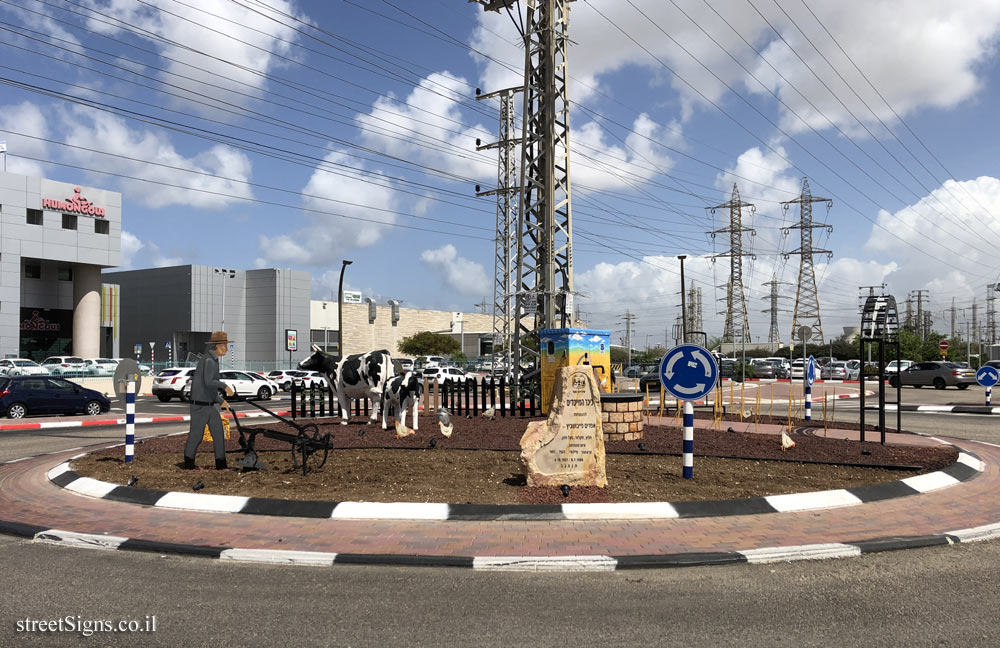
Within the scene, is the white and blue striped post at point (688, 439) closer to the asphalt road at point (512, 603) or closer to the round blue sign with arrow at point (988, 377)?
the asphalt road at point (512, 603)

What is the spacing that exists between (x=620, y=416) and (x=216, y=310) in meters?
77.3

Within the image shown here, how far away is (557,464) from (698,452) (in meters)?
3.45

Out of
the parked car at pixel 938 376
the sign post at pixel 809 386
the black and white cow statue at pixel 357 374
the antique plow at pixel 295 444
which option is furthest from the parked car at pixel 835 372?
the antique plow at pixel 295 444

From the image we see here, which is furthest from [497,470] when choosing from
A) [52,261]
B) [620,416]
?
[52,261]

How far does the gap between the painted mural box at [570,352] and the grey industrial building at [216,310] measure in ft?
220

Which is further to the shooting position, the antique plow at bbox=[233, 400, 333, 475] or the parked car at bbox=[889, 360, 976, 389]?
the parked car at bbox=[889, 360, 976, 389]

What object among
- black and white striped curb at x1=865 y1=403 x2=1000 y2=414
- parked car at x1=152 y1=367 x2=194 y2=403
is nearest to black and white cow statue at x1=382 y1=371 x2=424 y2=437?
black and white striped curb at x1=865 y1=403 x2=1000 y2=414

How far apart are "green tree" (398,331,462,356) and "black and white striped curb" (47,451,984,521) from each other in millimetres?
83421

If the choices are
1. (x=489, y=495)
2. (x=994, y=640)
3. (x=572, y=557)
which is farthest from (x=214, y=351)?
(x=994, y=640)

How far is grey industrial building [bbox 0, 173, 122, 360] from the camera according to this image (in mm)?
59688

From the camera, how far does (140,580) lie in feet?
18.1

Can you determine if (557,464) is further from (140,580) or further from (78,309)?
(78,309)

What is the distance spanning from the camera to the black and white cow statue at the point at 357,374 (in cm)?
1469

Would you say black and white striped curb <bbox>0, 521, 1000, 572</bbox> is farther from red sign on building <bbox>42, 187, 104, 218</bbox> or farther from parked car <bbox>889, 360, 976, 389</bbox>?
red sign on building <bbox>42, 187, 104, 218</bbox>
